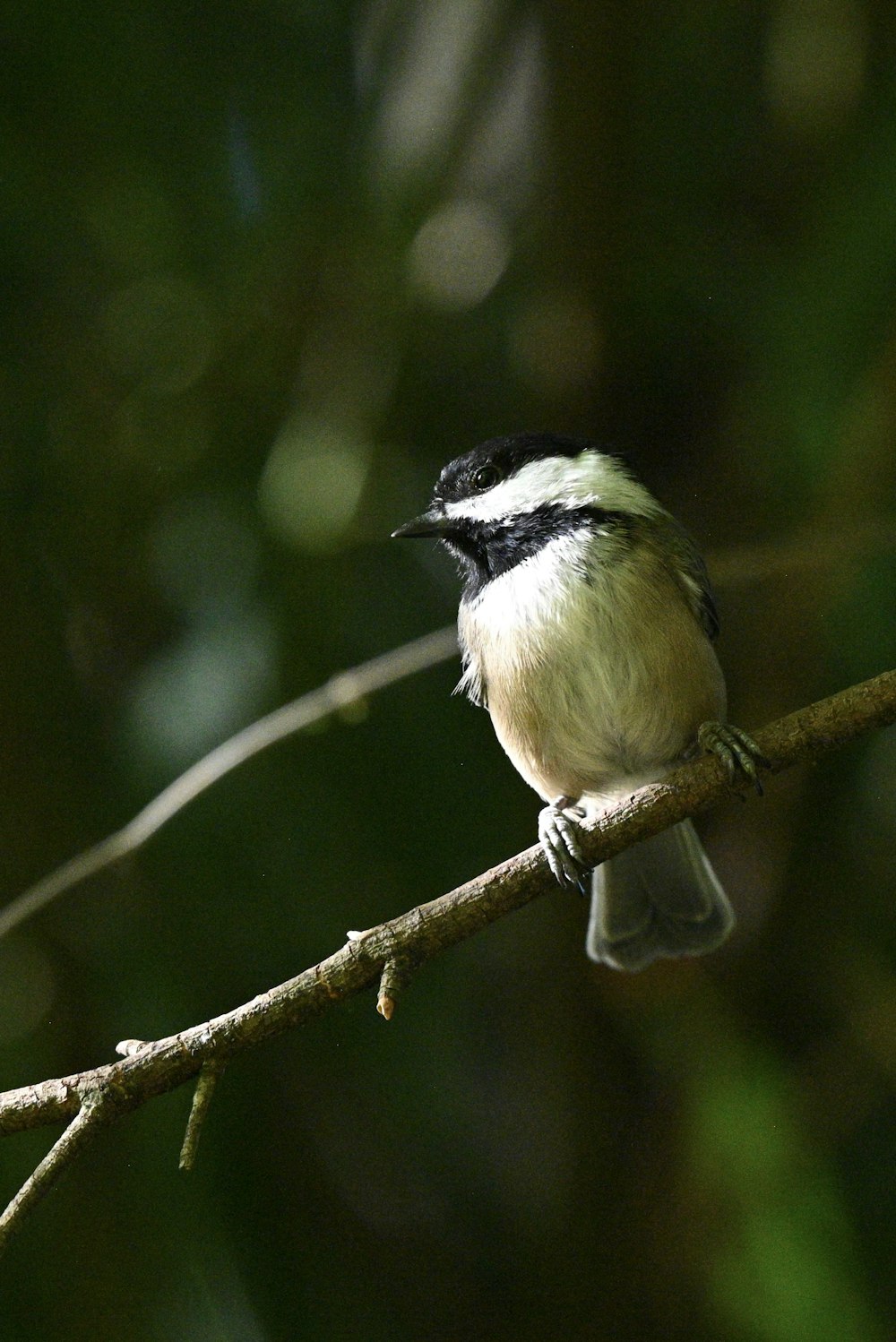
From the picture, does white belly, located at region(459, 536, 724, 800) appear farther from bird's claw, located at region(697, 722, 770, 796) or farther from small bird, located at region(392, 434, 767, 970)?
bird's claw, located at region(697, 722, 770, 796)

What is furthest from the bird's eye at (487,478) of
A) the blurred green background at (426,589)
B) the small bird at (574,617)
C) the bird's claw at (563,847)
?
the bird's claw at (563,847)

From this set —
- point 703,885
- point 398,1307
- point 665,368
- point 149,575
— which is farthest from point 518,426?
point 398,1307

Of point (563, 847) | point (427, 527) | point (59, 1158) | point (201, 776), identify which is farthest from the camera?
point (201, 776)

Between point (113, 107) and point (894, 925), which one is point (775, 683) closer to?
point (894, 925)

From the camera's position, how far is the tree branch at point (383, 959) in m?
0.92

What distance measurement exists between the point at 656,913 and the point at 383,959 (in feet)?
2.19

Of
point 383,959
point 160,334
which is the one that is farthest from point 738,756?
point 160,334

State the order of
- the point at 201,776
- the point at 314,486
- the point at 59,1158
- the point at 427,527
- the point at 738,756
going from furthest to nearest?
the point at 314,486
the point at 201,776
the point at 427,527
the point at 738,756
the point at 59,1158

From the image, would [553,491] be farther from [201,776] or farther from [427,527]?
[201,776]

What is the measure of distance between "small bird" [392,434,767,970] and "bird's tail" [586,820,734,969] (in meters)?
0.14

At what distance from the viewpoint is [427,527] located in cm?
135

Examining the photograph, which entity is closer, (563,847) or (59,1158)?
(59,1158)

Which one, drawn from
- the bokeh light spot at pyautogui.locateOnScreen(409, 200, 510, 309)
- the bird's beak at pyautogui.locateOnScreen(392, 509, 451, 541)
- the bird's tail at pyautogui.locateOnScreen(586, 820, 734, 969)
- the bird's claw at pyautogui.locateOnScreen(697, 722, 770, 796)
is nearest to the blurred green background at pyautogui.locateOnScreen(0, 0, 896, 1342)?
the bokeh light spot at pyautogui.locateOnScreen(409, 200, 510, 309)

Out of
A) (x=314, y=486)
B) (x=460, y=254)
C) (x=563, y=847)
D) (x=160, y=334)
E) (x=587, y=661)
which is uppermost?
(x=160, y=334)
